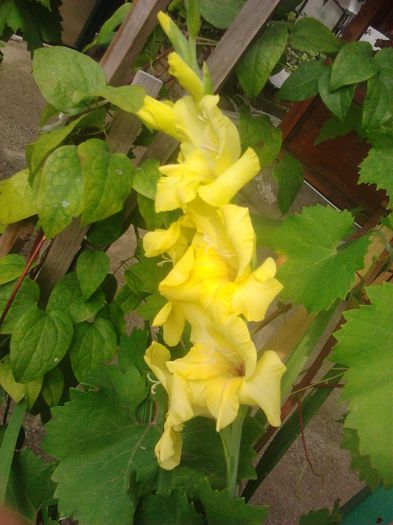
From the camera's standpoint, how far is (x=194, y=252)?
23.7 inches

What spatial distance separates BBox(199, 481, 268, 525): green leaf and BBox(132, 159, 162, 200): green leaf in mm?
536

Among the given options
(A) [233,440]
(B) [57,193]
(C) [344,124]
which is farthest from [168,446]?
(C) [344,124]

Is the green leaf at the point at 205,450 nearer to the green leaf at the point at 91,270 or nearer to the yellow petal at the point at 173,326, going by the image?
the yellow petal at the point at 173,326

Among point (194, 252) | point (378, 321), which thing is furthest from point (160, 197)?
point (378, 321)

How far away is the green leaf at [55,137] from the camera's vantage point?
107 centimetres

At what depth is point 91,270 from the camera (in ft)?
4.23

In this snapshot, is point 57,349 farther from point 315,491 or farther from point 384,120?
point 315,491

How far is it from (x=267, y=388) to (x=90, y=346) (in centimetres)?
80

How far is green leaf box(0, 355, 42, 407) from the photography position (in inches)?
51.8

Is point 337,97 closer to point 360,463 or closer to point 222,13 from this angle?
point 222,13

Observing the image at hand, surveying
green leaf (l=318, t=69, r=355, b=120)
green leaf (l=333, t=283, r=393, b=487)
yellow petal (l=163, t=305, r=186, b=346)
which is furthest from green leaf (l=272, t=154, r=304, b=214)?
yellow petal (l=163, t=305, r=186, b=346)

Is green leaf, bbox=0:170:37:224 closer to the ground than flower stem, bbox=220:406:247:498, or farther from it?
closer to the ground

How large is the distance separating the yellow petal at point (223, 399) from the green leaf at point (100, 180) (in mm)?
559

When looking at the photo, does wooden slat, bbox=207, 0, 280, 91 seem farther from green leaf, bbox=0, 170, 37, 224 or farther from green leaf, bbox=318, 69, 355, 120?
green leaf, bbox=0, 170, 37, 224
